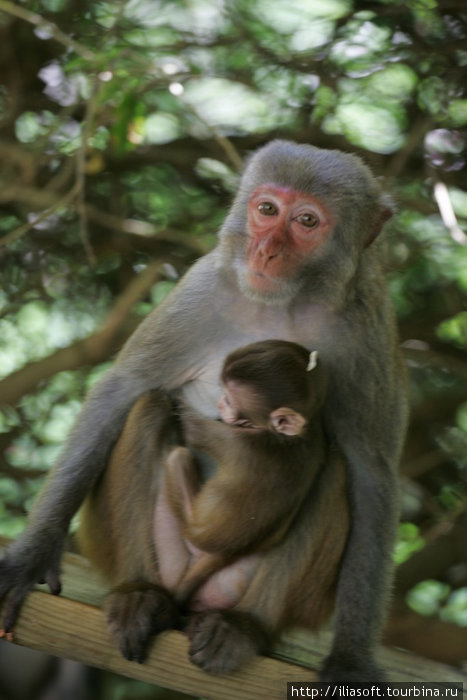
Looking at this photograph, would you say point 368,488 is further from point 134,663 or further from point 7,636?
point 7,636

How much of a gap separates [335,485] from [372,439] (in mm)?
203

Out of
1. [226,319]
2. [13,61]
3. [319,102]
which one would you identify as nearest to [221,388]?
[226,319]

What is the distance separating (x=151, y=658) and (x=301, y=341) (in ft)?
3.41

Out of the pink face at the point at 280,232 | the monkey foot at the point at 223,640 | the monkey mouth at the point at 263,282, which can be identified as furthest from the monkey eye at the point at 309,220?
the monkey foot at the point at 223,640

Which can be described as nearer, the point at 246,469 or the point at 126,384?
the point at 246,469

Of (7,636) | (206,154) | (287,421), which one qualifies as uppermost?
(287,421)

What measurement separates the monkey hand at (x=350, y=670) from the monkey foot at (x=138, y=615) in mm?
474

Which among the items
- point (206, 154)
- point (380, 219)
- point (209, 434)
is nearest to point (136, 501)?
point (209, 434)

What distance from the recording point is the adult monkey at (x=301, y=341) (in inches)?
123

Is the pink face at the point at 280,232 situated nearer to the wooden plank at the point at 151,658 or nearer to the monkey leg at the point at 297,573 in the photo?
the monkey leg at the point at 297,573

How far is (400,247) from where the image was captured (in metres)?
5.61

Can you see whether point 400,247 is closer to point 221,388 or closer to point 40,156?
point 40,156

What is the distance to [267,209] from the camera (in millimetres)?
3117

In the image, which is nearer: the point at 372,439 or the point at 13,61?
the point at 372,439
